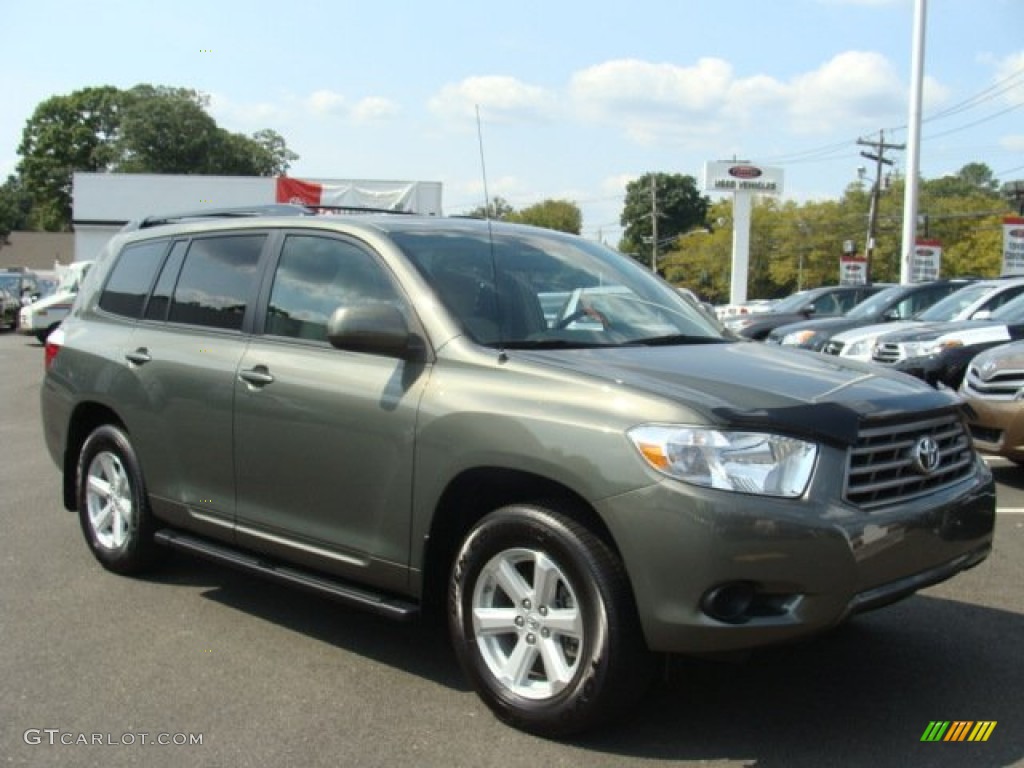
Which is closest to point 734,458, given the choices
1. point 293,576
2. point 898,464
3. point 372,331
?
point 898,464

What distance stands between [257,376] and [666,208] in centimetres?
12158

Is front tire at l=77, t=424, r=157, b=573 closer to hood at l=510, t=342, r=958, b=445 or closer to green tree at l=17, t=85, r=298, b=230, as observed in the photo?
hood at l=510, t=342, r=958, b=445

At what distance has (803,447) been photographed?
317cm

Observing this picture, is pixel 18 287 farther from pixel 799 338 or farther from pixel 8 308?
pixel 799 338

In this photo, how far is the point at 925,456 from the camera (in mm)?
3502

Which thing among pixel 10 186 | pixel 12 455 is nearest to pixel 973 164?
pixel 10 186

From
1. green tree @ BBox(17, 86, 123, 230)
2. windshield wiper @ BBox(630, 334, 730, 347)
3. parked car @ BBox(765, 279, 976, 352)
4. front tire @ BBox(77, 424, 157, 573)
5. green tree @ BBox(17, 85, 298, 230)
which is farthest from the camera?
green tree @ BBox(17, 86, 123, 230)

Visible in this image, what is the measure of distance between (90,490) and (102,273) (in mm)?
1235

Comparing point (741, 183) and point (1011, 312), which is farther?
point (741, 183)

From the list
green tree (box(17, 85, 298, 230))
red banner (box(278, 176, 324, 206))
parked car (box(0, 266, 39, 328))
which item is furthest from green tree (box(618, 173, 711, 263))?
red banner (box(278, 176, 324, 206))

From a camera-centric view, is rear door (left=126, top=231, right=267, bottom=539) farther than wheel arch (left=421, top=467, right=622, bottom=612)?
Yes

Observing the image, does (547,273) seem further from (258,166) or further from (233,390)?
(258,166)

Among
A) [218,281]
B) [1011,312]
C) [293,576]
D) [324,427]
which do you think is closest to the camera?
[324,427]

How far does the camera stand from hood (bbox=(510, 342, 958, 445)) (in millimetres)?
3209
